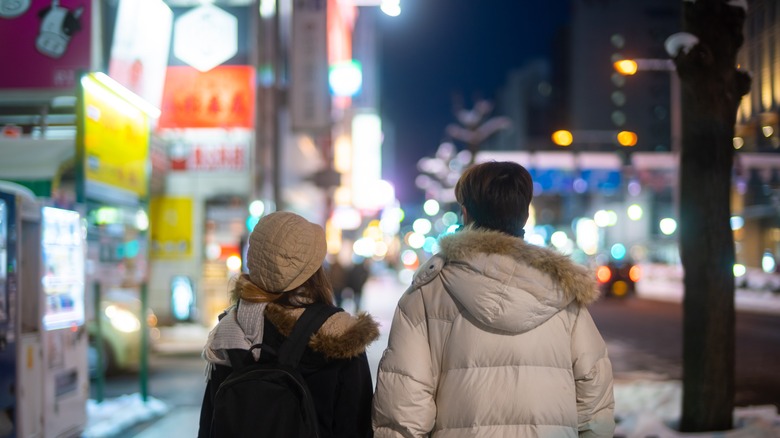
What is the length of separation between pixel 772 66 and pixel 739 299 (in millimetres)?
11393

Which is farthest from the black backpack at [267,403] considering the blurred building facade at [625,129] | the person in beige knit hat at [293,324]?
the blurred building facade at [625,129]

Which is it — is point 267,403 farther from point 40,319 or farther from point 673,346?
point 673,346

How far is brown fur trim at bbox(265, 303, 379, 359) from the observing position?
271 cm

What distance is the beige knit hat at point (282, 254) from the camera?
285 centimetres

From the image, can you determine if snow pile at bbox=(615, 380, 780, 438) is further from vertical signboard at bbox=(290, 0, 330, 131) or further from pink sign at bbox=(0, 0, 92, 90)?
vertical signboard at bbox=(290, 0, 330, 131)

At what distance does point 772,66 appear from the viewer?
18172mm

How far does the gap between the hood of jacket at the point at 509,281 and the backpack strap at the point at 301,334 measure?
19.2 inches

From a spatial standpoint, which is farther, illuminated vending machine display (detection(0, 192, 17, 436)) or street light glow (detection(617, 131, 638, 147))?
street light glow (detection(617, 131, 638, 147))

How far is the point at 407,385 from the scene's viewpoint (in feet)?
9.11

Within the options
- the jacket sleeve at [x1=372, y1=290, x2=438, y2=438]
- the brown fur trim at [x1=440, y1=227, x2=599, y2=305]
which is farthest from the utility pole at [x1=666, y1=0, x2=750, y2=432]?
the jacket sleeve at [x1=372, y1=290, x2=438, y2=438]

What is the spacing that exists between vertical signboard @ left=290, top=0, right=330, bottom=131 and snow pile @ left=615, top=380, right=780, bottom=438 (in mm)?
14705

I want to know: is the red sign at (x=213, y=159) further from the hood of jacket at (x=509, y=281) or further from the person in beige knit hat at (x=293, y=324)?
the hood of jacket at (x=509, y=281)

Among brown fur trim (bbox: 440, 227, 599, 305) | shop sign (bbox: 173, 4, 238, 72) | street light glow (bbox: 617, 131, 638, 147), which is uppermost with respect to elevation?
shop sign (bbox: 173, 4, 238, 72)

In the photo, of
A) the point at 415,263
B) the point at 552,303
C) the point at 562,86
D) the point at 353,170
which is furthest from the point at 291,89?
the point at 562,86
